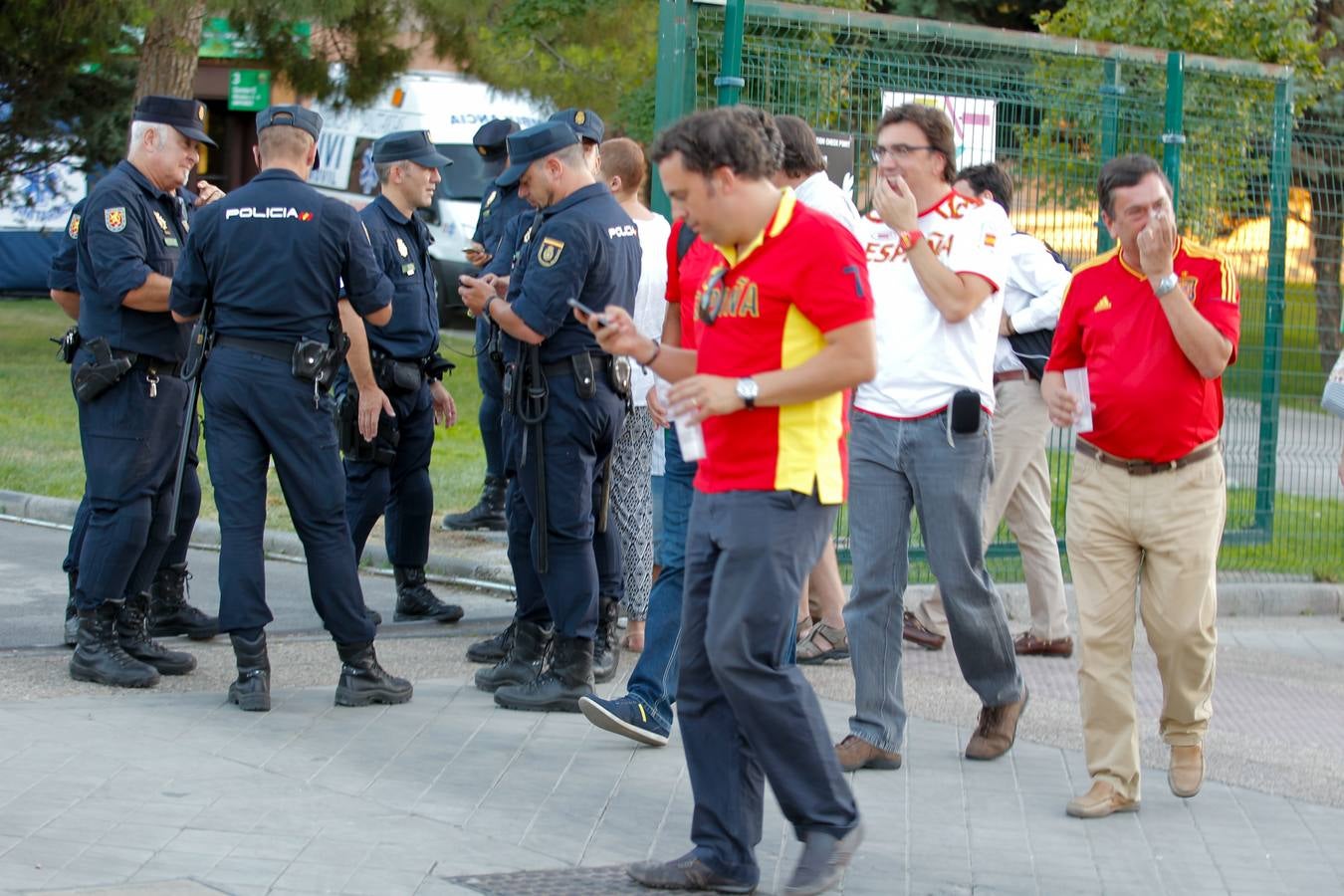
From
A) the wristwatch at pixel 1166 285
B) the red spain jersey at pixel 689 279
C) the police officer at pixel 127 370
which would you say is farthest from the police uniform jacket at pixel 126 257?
the wristwatch at pixel 1166 285

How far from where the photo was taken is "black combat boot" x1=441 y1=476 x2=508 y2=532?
9.76m

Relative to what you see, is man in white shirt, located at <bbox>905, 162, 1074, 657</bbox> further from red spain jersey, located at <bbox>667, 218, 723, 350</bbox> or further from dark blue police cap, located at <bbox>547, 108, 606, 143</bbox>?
red spain jersey, located at <bbox>667, 218, 723, 350</bbox>

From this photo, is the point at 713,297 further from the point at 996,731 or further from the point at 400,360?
the point at 400,360

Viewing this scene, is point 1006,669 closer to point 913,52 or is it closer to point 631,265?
point 631,265

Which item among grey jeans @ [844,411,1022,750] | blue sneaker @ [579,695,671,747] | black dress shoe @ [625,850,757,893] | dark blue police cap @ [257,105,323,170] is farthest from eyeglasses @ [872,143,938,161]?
black dress shoe @ [625,850,757,893]

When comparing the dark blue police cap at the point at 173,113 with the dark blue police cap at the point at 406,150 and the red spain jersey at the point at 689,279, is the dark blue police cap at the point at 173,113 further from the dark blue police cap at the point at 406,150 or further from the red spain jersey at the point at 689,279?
the red spain jersey at the point at 689,279

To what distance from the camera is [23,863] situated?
4406mm

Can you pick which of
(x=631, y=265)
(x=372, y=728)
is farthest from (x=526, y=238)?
(x=372, y=728)

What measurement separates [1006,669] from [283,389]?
8.34ft

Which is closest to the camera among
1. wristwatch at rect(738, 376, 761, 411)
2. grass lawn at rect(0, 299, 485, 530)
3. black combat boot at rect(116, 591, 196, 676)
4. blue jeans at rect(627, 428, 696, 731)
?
wristwatch at rect(738, 376, 761, 411)

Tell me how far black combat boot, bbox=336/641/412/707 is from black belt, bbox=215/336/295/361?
3.37 ft

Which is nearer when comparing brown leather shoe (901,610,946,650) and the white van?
brown leather shoe (901,610,946,650)

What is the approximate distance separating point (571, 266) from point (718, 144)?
75.1 inches

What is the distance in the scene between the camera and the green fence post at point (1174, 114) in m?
9.31
